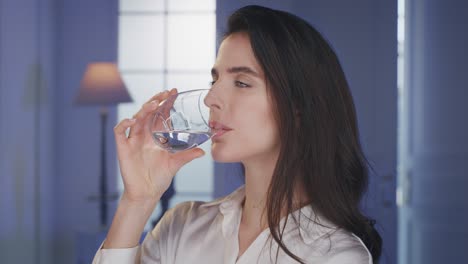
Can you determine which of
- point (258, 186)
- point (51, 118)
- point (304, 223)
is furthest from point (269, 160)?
point (51, 118)

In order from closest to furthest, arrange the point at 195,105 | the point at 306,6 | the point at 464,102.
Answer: the point at 195,105
the point at 464,102
the point at 306,6

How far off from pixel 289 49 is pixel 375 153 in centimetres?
163

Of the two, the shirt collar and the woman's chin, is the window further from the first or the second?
the woman's chin

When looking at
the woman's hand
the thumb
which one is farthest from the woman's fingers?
the thumb

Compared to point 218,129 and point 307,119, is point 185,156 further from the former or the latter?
point 307,119

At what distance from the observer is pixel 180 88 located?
332cm

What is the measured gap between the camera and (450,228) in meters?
2.82

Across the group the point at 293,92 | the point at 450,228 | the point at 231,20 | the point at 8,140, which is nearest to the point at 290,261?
the point at 293,92

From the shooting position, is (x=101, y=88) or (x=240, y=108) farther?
(x=101, y=88)

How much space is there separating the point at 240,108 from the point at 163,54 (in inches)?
76.5

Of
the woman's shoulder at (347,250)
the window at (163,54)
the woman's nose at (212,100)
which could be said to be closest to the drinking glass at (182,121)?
the woman's nose at (212,100)

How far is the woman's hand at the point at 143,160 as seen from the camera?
4.96 ft

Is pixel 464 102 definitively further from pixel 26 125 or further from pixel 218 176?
pixel 26 125

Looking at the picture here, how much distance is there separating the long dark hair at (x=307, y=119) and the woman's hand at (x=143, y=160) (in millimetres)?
229
